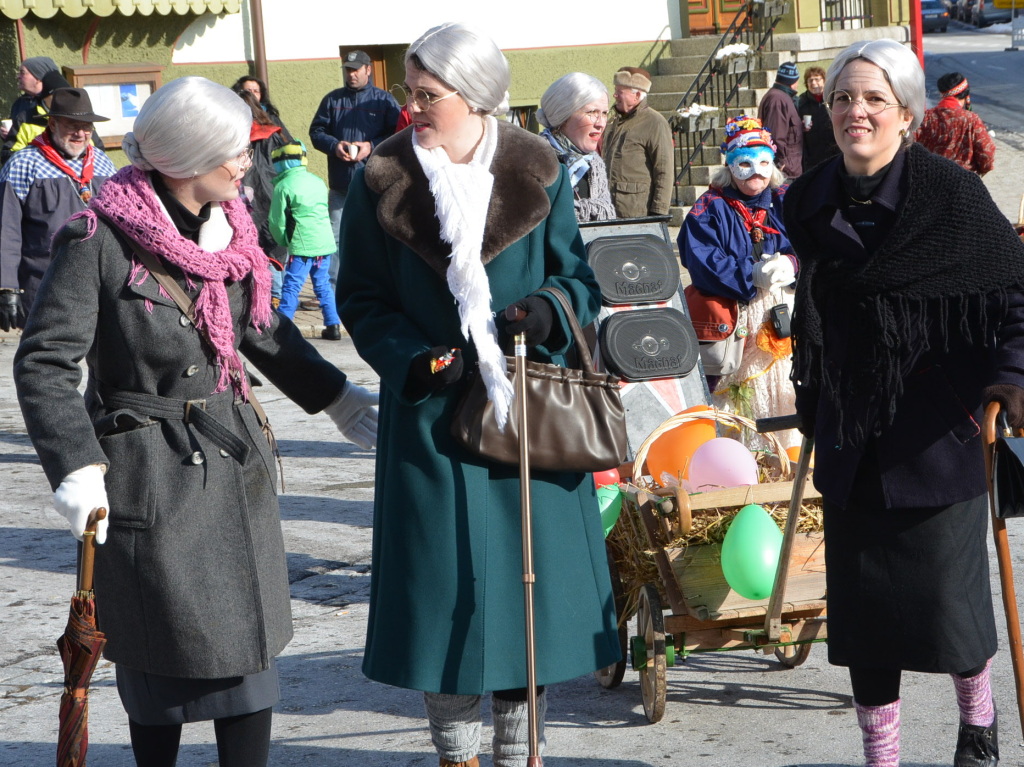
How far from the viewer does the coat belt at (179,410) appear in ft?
10.2

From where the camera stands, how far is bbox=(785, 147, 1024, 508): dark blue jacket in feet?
10.6

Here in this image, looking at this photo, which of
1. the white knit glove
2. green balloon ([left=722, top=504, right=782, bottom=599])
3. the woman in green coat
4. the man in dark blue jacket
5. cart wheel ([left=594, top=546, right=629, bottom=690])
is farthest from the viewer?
the man in dark blue jacket

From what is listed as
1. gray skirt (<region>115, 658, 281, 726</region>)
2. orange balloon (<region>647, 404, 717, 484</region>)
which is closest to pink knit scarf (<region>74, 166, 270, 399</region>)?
gray skirt (<region>115, 658, 281, 726</region>)

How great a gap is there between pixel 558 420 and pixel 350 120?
9710mm

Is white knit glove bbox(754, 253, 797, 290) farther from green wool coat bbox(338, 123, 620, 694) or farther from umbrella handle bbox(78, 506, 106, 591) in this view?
umbrella handle bbox(78, 506, 106, 591)

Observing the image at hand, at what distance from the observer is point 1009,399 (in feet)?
10.4

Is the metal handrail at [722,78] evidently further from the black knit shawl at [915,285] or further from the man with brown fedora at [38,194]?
the black knit shawl at [915,285]

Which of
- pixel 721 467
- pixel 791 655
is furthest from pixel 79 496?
pixel 791 655

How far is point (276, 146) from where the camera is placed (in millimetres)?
11711

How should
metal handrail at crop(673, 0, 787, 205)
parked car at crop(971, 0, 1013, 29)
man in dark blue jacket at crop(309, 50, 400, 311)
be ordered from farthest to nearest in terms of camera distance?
parked car at crop(971, 0, 1013, 29)
metal handrail at crop(673, 0, 787, 205)
man in dark blue jacket at crop(309, 50, 400, 311)

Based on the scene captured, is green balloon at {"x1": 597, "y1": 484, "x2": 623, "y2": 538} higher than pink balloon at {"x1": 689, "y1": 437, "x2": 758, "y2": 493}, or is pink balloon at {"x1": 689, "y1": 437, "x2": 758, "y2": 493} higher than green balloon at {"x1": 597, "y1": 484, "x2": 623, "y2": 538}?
pink balloon at {"x1": 689, "y1": 437, "x2": 758, "y2": 493}

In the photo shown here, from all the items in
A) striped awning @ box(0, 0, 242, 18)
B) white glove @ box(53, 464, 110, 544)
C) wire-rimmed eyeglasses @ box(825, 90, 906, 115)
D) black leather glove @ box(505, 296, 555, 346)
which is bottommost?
white glove @ box(53, 464, 110, 544)

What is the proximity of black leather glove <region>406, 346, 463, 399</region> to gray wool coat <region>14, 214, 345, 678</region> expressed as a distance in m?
0.43

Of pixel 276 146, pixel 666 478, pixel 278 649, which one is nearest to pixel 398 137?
pixel 278 649
